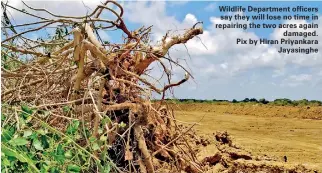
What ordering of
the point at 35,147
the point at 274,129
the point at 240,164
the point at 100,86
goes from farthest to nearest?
the point at 274,129 < the point at 240,164 < the point at 100,86 < the point at 35,147

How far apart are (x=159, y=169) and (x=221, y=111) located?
46.1ft

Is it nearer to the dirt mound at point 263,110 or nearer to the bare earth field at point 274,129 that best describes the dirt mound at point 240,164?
the bare earth field at point 274,129

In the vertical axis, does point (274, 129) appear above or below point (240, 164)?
above

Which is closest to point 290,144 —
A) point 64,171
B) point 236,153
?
point 236,153

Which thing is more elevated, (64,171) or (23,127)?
(23,127)

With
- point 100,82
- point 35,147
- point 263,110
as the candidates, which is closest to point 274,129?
point 263,110

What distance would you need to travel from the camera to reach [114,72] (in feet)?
9.58

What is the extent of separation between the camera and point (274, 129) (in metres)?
10.6

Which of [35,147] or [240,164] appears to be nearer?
[35,147]

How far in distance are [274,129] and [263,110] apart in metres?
4.64

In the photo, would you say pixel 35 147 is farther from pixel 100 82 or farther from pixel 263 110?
pixel 263 110

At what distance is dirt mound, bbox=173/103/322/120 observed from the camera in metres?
13.4

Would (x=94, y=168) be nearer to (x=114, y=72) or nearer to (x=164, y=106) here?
(x=114, y=72)

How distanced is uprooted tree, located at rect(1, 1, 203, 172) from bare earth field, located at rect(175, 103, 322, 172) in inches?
13.9
